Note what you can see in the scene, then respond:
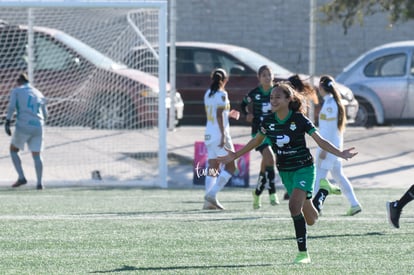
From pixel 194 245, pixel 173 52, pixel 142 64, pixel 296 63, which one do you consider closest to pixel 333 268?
pixel 194 245

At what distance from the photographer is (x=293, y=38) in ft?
105

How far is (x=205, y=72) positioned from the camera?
24.8m

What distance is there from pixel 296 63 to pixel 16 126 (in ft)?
46.8

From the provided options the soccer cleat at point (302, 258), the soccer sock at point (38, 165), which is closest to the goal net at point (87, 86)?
the soccer sock at point (38, 165)

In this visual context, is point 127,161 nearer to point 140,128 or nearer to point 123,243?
point 140,128

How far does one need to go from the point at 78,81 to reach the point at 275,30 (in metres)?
11.5

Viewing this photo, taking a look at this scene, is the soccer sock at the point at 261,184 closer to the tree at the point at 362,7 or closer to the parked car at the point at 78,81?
the parked car at the point at 78,81

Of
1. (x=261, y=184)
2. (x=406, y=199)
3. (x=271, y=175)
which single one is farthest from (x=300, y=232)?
(x=271, y=175)

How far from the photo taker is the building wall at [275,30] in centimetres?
3197

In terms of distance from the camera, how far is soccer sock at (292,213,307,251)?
1028 centimetres

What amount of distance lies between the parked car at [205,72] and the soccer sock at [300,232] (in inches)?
541

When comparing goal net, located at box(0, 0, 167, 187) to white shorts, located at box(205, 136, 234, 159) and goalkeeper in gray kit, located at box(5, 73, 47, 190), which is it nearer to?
goalkeeper in gray kit, located at box(5, 73, 47, 190)

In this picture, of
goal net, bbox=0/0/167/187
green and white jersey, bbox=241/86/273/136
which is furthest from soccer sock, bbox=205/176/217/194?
goal net, bbox=0/0/167/187

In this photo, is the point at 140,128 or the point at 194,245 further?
the point at 140,128
